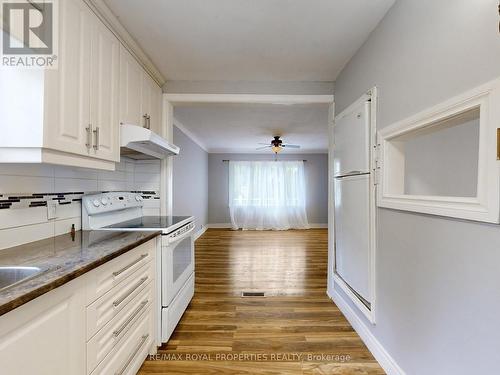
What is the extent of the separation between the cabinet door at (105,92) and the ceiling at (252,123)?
110 centimetres

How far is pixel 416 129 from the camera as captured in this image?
4.56 feet

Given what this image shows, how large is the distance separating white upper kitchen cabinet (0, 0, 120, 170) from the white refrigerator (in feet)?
6.07

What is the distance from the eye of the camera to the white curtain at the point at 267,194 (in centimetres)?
751

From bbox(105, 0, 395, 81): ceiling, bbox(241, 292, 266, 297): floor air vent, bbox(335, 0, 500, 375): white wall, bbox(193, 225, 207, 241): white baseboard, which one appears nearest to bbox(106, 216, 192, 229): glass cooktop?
bbox(241, 292, 266, 297): floor air vent

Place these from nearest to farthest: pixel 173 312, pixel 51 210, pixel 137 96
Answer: pixel 51 210, pixel 173 312, pixel 137 96

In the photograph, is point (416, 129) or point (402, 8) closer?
point (416, 129)

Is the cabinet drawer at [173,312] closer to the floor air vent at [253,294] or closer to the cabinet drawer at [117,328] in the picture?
the cabinet drawer at [117,328]

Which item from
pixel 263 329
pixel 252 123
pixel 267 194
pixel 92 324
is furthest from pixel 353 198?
pixel 267 194

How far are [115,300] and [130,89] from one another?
1.57m

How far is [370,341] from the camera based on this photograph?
1.89 m

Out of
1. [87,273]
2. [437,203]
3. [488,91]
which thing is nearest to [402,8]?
[488,91]

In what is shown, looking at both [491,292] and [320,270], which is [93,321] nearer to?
[491,292]

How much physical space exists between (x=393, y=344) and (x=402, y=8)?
208cm

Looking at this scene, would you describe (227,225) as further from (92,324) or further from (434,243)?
(434,243)
